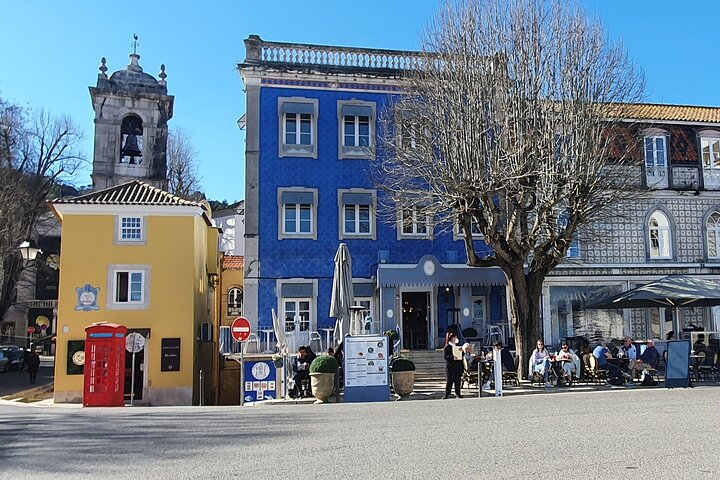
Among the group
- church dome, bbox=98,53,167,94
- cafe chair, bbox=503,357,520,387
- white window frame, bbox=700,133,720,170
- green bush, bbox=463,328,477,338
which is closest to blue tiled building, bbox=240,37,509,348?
green bush, bbox=463,328,477,338

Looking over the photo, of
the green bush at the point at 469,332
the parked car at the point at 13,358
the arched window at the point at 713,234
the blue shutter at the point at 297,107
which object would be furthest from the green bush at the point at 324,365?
the parked car at the point at 13,358

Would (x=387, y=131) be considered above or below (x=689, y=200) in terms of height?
above

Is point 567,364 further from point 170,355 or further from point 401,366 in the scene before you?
point 170,355

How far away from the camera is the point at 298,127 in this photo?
25984 mm

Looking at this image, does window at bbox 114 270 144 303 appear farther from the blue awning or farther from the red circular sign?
the blue awning

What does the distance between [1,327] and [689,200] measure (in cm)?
4571

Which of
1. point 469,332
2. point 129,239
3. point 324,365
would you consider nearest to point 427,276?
point 469,332

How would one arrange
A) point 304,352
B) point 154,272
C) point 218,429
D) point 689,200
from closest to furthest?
point 218,429 < point 304,352 < point 154,272 < point 689,200

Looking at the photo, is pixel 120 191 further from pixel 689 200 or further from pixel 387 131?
pixel 689 200

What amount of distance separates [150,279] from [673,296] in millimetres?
17473

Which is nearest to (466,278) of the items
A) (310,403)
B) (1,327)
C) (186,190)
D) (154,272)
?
(310,403)

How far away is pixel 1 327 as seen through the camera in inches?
1939

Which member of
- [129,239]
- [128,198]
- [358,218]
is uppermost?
[128,198]

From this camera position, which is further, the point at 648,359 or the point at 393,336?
the point at 393,336
